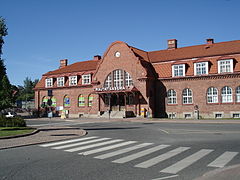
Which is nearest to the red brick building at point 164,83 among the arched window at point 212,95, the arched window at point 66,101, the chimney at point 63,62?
the arched window at point 212,95

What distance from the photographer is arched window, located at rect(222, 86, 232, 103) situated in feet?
114

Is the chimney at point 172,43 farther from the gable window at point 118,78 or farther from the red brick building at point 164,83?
the gable window at point 118,78

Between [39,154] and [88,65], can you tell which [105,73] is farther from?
[39,154]

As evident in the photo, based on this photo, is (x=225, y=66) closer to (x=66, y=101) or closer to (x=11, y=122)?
(x=11, y=122)

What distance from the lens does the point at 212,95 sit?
35.9 meters

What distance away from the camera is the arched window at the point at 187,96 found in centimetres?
3762

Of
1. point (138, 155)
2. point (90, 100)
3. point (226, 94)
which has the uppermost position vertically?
point (226, 94)

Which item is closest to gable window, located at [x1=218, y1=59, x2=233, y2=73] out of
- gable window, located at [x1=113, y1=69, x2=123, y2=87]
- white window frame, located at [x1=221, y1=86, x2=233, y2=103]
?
white window frame, located at [x1=221, y1=86, x2=233, y2=103]

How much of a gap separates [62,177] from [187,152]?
5398mm

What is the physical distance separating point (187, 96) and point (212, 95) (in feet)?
11.5

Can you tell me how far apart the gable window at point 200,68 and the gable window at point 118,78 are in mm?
11543

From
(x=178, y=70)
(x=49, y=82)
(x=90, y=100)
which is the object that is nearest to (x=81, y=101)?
(x=90, y=100)

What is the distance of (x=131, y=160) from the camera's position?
29.9 feet

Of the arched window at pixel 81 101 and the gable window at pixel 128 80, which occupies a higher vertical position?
the gable window at pixel 128 80
